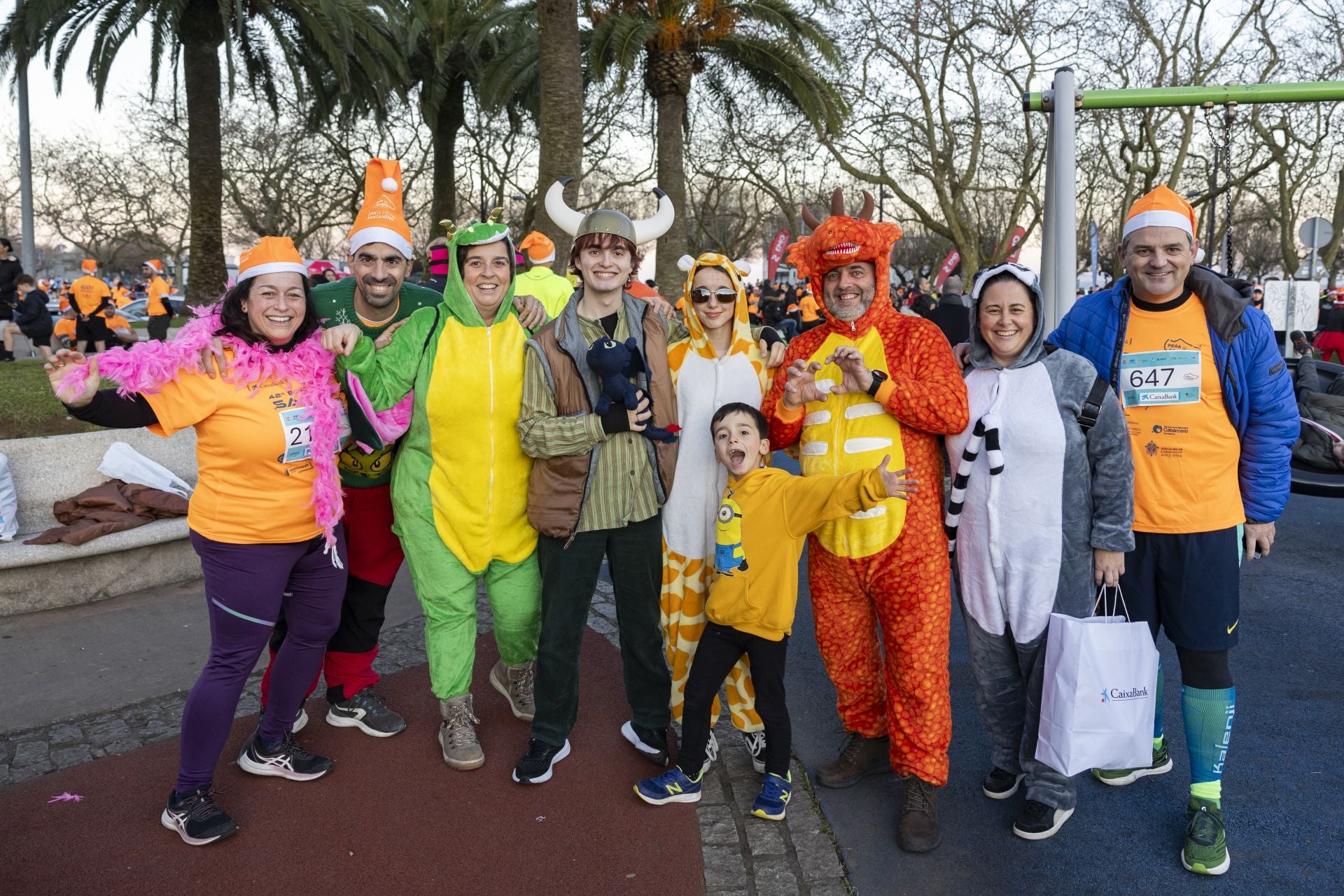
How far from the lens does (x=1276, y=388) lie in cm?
285

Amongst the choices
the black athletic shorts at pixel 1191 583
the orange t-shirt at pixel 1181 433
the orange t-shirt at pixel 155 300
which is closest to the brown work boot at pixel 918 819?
the black athletic shorts at pixel 1191 583

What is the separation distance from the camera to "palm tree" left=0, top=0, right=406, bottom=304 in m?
11.2

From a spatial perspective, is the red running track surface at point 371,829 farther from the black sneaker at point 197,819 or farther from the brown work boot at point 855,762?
the brown work boot at point 855,762

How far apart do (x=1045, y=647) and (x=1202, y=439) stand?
0.82m

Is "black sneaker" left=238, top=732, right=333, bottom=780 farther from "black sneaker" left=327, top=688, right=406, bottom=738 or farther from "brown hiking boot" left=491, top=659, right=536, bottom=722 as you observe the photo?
"brown hiking boot" left=491, top=659, right=536, bottom=722

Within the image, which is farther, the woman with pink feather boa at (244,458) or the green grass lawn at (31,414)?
the green grass lawn at (31,414)

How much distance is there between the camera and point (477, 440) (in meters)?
3.25

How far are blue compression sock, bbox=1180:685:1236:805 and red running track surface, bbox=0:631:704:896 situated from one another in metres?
1.64

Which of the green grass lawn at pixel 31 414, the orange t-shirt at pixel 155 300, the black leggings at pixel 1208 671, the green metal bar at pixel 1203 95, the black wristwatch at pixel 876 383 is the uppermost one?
the green metal bar at pixel 1203 95

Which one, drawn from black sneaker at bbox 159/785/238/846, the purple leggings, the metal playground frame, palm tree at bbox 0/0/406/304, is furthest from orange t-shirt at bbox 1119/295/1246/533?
palm tree at bbox 0/0/406/304

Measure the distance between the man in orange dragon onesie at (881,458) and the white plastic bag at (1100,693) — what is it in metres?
0.35

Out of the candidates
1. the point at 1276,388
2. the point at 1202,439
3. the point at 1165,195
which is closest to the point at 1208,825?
the point at 1202,439

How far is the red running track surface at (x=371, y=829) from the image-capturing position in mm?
2771

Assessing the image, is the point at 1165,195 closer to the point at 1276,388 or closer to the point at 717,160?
the point at 1276,388
